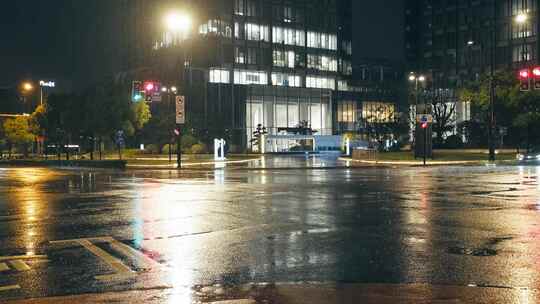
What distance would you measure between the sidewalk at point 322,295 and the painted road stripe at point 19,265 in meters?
1.90

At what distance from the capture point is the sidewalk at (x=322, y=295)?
6453 mm

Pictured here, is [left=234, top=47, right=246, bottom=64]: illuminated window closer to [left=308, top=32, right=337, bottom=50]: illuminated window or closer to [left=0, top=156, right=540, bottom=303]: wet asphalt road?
[left=308, top=32, right=337, bottom=50]: illuminated window

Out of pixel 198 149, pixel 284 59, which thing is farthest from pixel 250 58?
pixel 198 149

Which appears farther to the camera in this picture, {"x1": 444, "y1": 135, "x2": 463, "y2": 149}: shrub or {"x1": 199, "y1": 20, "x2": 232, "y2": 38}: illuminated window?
{"x1": 199, "y1": 20, "x2": 232, "y2": 38}: illuminated window

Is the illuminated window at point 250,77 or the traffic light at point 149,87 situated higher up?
the illuminated window at point 250,77

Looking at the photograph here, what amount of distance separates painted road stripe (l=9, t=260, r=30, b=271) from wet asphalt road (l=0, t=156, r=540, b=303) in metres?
0.03

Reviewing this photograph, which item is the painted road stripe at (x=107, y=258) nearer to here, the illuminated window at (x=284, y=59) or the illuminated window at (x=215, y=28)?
the illuminated window at (x=215, y=28)

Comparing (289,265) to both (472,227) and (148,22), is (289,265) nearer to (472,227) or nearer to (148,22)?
Result: (472,227)

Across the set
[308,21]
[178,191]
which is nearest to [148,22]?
[308,21]

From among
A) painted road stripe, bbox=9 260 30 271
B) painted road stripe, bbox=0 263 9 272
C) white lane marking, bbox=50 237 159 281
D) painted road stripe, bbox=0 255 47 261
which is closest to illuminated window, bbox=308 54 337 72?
white lane marking, bbox=50 237 159 281

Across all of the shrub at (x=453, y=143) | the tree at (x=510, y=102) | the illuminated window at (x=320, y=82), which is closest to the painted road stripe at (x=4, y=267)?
the tree at (x=510, y=102)

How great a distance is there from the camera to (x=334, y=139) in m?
94.7

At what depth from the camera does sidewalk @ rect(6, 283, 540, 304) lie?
21.2ft

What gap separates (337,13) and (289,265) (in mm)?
110486
